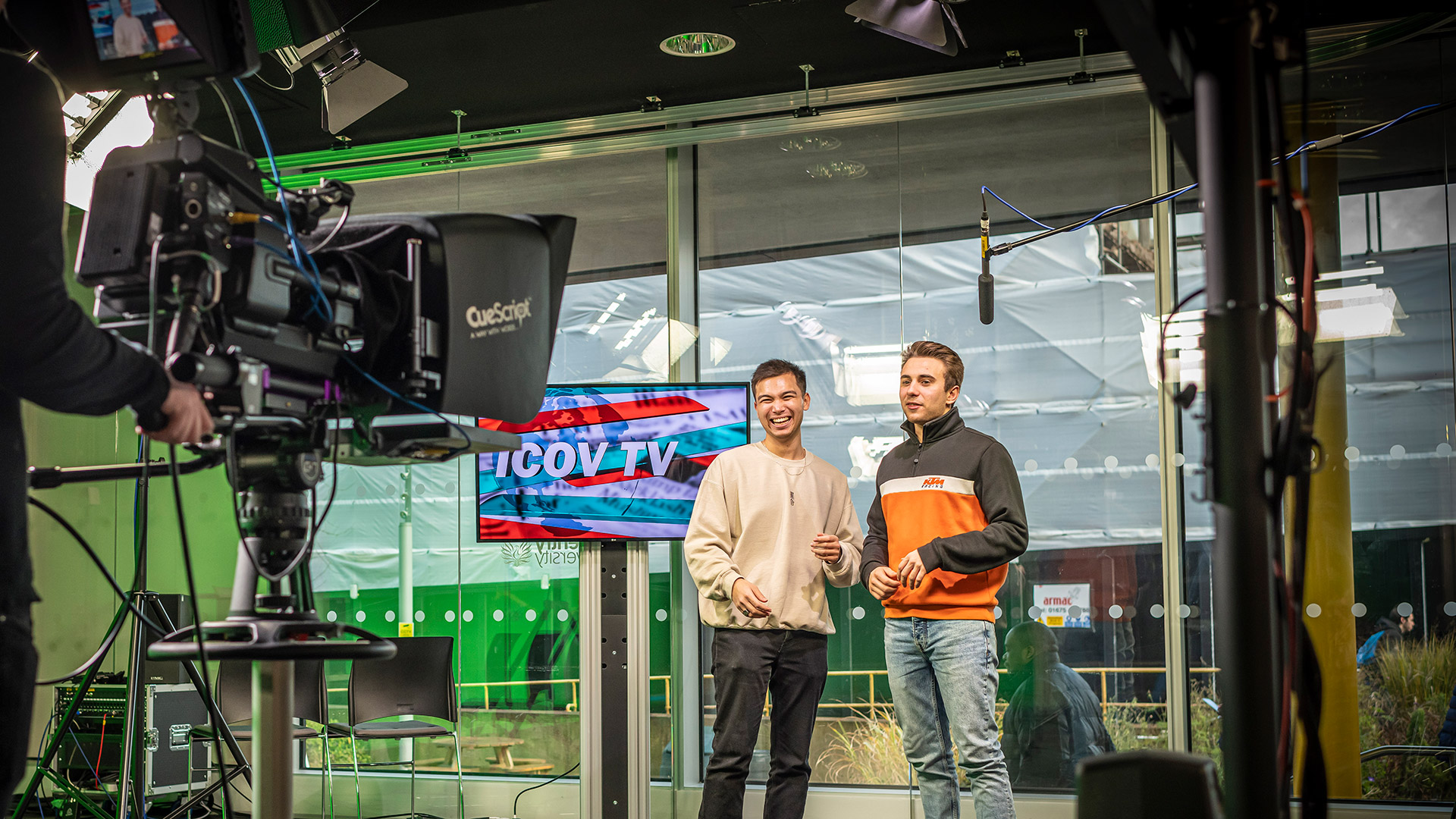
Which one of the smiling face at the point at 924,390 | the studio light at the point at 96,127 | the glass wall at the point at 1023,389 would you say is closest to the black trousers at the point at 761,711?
the smiling face at the point at 924,390

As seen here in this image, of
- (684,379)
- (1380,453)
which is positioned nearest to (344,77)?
(684,379)

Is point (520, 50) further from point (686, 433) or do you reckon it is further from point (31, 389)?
point (31, 389)

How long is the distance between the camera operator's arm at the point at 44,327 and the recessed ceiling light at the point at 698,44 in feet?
9.95

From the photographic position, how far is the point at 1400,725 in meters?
3.90

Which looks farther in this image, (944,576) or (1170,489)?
(1170,489)

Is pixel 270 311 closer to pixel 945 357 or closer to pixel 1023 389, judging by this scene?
pixel 945 357

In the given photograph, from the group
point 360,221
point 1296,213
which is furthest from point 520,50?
point 1296,213

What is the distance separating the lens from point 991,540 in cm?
329

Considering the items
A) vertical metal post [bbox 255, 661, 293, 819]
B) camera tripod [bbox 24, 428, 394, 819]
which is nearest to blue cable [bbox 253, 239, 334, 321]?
camera tripod [bbox 24, 428, 394, 819]

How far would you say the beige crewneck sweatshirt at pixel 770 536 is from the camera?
3.59 metres

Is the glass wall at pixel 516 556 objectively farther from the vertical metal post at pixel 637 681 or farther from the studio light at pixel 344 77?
the studio light at pixel 344 77

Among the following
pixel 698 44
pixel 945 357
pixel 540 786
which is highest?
pixel 698 44

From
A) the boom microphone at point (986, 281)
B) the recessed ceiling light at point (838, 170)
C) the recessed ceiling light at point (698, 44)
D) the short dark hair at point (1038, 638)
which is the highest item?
the recessed ceiling light at point (698, 44)

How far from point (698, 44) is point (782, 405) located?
4.97 feet
